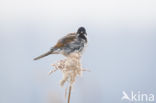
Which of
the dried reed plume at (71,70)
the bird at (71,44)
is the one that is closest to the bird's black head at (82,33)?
the bird at (71,44)

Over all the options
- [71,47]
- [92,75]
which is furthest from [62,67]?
[71,47]

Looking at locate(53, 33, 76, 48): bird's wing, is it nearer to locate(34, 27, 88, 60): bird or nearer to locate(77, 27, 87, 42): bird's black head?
locate(34, 27, 88, 60): bird

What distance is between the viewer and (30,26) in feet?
378

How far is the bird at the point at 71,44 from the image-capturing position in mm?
8214

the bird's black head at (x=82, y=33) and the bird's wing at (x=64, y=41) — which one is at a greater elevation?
the bird's black head at (x=82, y=33)

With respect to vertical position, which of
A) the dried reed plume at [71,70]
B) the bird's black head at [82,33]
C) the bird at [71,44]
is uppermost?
the bird's black head at [82,33]

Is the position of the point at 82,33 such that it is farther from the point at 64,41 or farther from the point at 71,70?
the point at 71,70

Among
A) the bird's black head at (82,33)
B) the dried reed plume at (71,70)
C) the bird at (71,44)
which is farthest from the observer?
the bird's black head at (82,33)

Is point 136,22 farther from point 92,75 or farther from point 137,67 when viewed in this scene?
point 92,75

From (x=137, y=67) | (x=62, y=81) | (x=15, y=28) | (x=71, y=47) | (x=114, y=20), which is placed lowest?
(x=62, y=81)

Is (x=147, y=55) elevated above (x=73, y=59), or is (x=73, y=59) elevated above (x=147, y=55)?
(x=147, y=55)

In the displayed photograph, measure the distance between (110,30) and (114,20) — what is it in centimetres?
1217

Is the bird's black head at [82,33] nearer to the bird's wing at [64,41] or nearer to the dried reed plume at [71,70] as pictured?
the bird's wing at [64,41]

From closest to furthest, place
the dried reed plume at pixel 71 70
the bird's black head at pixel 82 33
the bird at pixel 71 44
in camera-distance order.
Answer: the dried reed plume at pixel 71 70
the bird at pixel 71 44
the bird's black head at pixel 82 33
